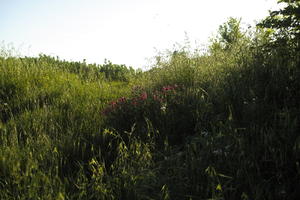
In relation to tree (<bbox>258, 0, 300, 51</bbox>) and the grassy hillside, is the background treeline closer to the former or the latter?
the grassy hillside

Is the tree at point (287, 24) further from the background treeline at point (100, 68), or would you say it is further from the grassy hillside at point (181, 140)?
the background treeline at point (100, 68)

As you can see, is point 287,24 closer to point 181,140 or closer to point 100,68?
point 181,140

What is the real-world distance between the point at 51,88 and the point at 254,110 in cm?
368

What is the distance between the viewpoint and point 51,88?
4.95 meters

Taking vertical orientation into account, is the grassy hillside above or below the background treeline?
below

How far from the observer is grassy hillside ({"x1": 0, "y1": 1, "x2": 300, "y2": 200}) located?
2.04 meters

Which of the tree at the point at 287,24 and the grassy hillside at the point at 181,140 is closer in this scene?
the grassy hillside at the point at 181,140

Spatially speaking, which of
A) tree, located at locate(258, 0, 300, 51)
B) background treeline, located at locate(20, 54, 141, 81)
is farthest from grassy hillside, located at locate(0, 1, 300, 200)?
→ background treeline, located at locate(20, 54, 141, 81)

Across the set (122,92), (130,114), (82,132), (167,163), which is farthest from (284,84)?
(122,92)

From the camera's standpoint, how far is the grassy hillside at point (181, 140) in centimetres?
204

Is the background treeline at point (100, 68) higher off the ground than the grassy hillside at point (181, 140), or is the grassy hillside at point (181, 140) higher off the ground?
the background treeline at point (100, 68)

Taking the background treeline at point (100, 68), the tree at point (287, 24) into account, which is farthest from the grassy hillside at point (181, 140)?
the background treeline at point (100, 68)

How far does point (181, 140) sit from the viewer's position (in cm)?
306

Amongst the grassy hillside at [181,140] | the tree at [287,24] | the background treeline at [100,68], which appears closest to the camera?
the grassy hillside at [181,140]
